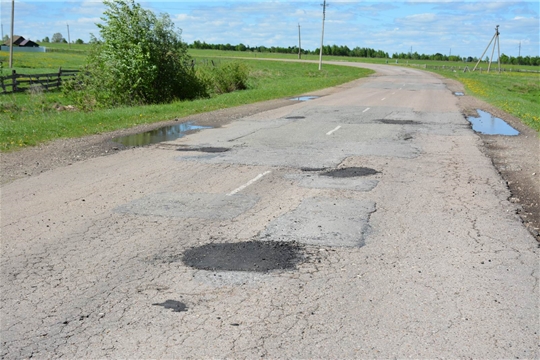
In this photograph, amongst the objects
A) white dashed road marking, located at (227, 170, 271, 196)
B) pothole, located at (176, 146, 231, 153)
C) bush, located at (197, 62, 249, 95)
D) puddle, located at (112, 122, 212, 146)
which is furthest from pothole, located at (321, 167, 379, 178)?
bush, located at (197, 62, 249, 95)

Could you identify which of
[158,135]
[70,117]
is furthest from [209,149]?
[70,117]

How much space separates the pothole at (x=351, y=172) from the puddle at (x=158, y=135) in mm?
5615

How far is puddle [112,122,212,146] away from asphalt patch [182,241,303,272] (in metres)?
8.51

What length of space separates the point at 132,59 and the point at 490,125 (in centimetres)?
1496

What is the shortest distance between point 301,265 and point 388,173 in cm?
534

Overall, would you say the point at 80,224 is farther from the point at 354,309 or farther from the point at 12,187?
the point at 354,309

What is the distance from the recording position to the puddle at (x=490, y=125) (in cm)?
1818

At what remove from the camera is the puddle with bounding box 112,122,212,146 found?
14969 mm

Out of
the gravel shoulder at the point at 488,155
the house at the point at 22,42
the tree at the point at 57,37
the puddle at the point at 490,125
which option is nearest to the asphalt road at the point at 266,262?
the gravel shoulder at the point at 488,155

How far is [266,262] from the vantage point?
20.3 ft

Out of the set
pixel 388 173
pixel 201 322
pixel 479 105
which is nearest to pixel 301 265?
pixel 201 322

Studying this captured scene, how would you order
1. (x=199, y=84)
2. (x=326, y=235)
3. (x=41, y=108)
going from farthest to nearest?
(x=199, y=84) < (x=41, y=108) < (x=326, y=235)

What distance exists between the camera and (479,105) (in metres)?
28.4

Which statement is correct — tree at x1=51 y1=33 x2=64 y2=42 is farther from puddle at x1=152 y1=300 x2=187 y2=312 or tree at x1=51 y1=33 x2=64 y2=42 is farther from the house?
puddle at x1=152 y1=300 x2=187 y2=312
